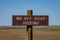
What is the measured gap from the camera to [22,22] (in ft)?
19.4

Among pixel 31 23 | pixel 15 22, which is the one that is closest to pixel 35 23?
pixel 31 23

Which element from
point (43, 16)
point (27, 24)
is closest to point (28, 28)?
point (27, 24)

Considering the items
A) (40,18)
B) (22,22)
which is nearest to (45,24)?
(40,18)

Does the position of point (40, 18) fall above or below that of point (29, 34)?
above

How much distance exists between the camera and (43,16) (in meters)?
5.88

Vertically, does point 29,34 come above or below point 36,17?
below

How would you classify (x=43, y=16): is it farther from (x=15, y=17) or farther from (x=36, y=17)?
(x=15, y=17)

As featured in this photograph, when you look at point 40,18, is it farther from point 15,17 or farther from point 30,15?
point 15,17

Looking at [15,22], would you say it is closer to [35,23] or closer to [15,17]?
[15,17]

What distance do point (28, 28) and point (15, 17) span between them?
1.45ft

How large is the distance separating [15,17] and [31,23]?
0.45 m

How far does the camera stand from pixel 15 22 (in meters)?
5.96

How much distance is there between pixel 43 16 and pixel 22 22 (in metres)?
0.56

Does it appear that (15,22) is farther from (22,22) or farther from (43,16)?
(43,16)
